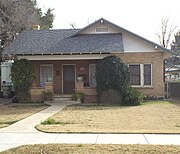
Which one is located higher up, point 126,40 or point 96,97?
point 126,40

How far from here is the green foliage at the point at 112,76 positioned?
22156 mm

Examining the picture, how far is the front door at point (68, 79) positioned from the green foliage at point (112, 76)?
4065mm

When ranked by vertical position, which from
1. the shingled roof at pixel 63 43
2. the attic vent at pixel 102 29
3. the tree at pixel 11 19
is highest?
the tree at pixel 11 19

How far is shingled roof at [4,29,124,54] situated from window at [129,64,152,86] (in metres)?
2.52

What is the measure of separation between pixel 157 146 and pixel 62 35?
1978cm

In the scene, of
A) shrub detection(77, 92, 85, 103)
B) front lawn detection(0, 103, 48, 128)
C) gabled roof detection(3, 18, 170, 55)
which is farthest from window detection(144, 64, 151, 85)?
front lawn detection(0, 103, 48, 128)

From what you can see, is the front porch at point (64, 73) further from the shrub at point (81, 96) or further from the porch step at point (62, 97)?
the shrub at point (81, 96)

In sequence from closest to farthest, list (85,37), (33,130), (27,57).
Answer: (33,130), (27,57), (85,37)

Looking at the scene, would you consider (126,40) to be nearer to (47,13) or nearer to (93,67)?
(93,67)

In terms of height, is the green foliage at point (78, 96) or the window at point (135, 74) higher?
the window at point (135, 74)

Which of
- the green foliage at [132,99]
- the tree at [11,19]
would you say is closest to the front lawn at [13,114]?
the green foliage at [132,99]

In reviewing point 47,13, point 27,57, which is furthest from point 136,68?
point 47,13

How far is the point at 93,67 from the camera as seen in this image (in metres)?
26.2

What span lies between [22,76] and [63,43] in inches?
164
